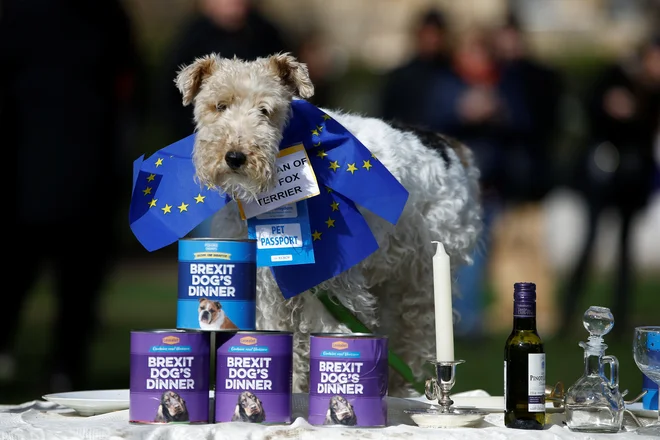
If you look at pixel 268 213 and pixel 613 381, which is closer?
pixel 613 381

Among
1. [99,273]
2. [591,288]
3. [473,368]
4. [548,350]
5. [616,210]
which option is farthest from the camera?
[591,288]

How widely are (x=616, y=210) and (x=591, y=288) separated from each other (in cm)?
506

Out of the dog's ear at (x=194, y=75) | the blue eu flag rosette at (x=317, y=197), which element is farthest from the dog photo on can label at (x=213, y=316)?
the dog's ear at (x=194, y=75)

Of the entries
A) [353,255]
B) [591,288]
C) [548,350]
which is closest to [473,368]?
[548,350]

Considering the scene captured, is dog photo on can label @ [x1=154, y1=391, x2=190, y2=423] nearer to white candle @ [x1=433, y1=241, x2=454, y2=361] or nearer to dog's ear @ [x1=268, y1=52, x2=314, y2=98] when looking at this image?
white candle @ [x1=433, y1=241, x2=454, y2=361]

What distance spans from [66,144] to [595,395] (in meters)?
4.88

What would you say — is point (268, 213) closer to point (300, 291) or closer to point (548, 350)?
point (300, 291)

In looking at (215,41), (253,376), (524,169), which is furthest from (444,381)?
A: (524,169)

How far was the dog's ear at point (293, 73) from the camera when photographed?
13.1ft

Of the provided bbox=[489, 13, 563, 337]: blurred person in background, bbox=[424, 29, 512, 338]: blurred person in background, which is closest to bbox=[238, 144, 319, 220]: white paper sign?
bbox=[424, 29, 512, 338]: blurred person in background

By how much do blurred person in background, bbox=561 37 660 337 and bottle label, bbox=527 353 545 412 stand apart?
7.69 meters

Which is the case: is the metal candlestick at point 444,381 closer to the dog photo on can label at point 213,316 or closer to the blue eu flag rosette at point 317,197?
the dog photo on can label at point 213,316

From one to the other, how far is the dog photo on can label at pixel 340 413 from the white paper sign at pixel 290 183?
3.13 ft

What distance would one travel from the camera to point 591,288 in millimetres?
15938
